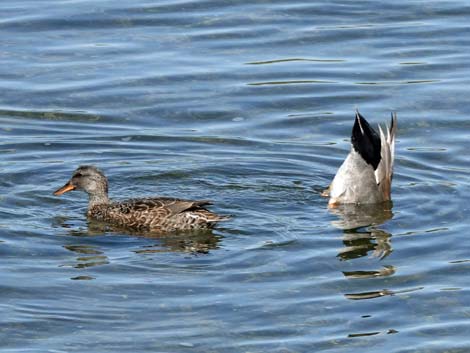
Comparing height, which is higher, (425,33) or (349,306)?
(425,33)

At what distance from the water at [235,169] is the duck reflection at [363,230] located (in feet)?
0.11

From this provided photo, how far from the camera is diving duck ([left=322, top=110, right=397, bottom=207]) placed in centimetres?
1462

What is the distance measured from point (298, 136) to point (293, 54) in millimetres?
3098

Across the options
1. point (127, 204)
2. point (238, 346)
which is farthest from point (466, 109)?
point (238, 346)

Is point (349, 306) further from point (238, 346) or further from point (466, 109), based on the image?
point (466, 109)

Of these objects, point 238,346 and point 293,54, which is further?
point 293,54

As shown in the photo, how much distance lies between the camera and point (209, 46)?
19.6 metres

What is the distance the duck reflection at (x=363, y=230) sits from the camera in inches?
509

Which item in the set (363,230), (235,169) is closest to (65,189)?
(235,169)

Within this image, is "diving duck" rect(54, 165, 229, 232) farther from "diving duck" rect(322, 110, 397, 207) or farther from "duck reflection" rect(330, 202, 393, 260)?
"diving duck" rect(322, 110, 397, 207)

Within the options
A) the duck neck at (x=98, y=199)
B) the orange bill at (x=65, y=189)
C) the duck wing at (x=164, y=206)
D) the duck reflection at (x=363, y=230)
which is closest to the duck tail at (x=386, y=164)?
the duck reflection at (x=363, y=230)

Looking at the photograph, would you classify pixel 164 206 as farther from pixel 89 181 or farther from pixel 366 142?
pixel 366 142

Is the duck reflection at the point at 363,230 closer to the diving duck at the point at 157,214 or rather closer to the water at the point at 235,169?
the water at the point at 235,169

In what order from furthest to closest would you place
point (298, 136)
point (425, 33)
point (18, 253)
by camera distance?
point (425, 33) < point (298, 136) < point (18, 253)
